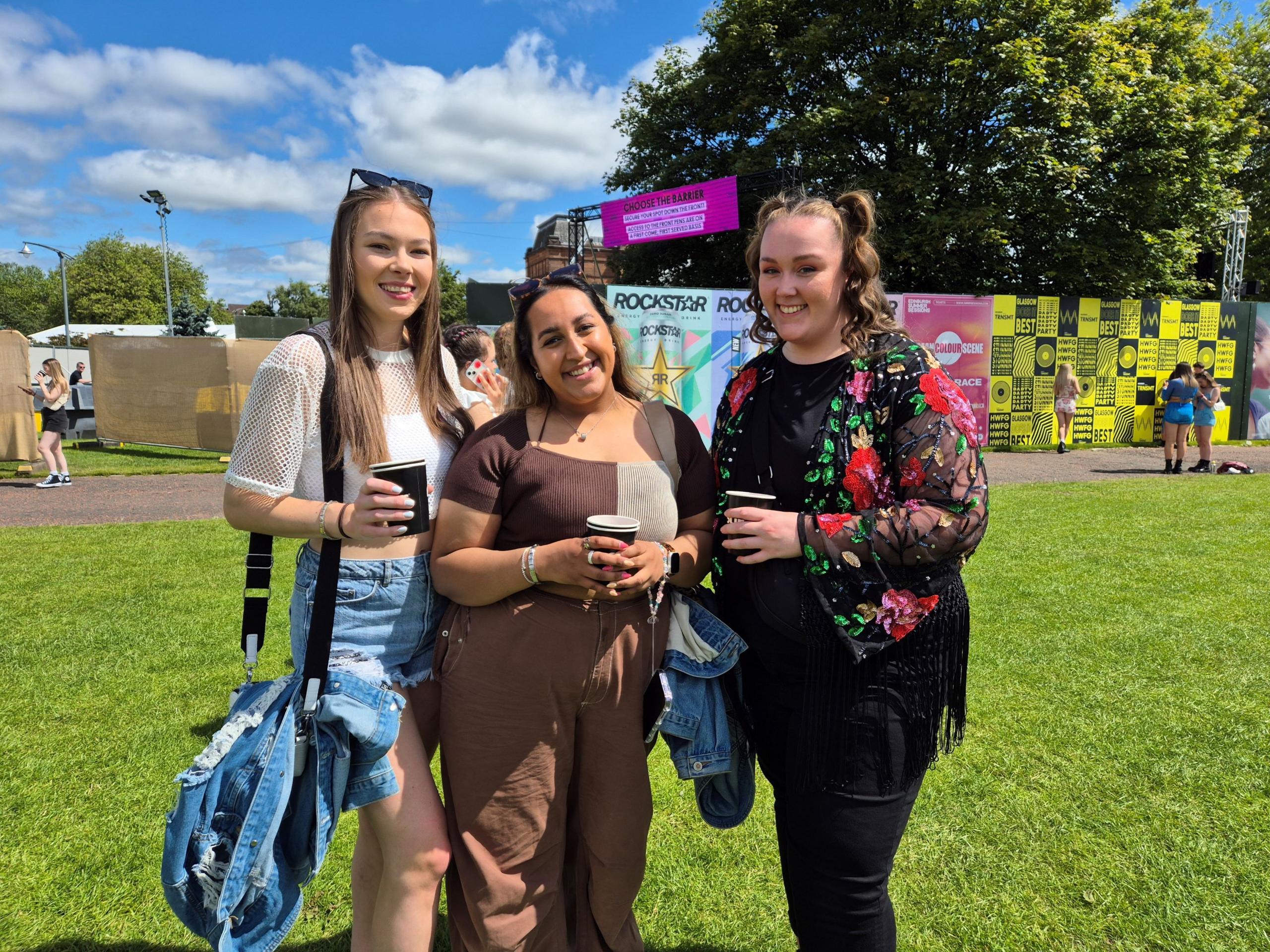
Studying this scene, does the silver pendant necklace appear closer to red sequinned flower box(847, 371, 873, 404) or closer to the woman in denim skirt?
the woman in denim skirt

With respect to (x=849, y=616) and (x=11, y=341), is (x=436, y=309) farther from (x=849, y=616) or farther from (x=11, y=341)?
(x=11, y=341)

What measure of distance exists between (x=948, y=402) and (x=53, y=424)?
14.3m

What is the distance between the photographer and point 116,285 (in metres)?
61.9

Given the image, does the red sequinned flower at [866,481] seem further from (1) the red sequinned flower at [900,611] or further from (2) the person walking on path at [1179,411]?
(2) the person walking on path at [1179,411]

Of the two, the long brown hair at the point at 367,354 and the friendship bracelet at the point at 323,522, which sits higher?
the long brown hair at the point at 367,354

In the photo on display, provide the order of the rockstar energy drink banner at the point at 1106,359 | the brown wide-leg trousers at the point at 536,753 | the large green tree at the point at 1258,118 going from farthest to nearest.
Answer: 1. the large green tree at the point at 1258,118
2. the rockstar energy drink banner at the point at 1106,359
3. the brown wide-leg trousers at the point at 536,753

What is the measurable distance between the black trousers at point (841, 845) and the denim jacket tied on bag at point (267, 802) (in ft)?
3.11

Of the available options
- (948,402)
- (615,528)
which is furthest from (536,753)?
(948,402)

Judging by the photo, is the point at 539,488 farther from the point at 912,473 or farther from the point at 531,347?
the point at 912,473

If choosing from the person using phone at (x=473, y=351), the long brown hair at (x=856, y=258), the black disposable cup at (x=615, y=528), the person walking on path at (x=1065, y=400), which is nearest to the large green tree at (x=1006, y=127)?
the person walking on path at (x=1065, y=400)

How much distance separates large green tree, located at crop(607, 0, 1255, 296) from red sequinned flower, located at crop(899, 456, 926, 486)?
2005 centimetres

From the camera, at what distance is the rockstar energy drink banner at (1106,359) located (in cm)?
1705

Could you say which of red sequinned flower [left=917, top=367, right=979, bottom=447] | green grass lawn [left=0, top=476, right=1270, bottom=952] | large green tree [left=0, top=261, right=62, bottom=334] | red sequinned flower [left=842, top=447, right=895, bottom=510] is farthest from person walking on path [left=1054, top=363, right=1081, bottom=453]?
large green tree [left=0, top=261, right=62, bottom=334]

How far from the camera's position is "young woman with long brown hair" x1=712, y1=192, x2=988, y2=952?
1735 millimetres
